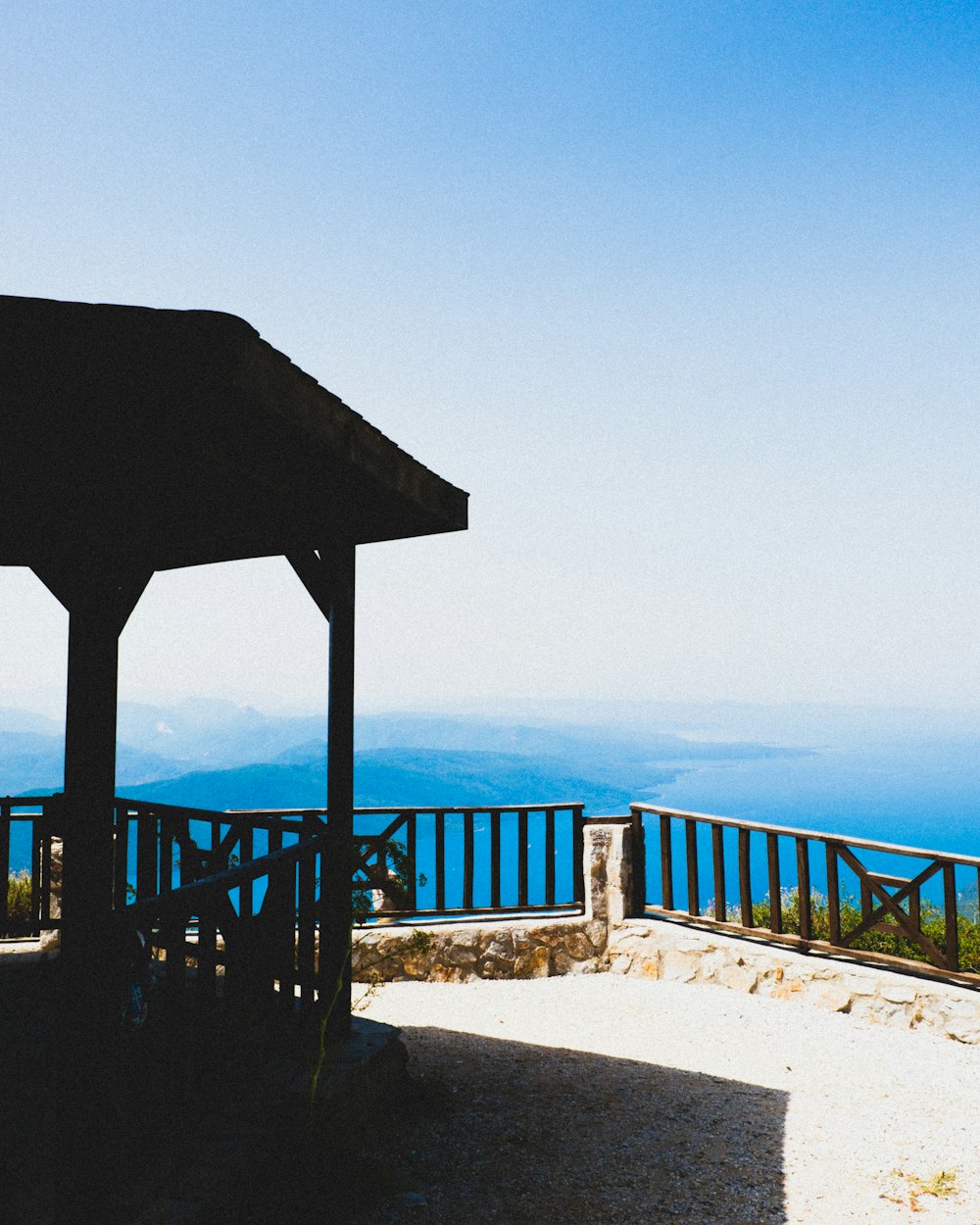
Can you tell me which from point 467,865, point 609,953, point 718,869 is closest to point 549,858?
point 467,865

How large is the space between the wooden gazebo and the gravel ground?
4.61 ft

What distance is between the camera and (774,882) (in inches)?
326

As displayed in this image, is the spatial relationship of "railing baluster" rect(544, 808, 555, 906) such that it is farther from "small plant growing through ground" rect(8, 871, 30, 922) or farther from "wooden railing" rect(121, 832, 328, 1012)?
"small plant growing through ground" rect(8, 871, 30, 922)

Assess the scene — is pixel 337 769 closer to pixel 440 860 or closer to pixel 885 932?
pixel 440 860

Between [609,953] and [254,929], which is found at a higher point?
[254,929]

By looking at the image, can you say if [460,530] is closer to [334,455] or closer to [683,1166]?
[334,455]

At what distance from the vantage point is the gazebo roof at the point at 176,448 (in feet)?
9.89

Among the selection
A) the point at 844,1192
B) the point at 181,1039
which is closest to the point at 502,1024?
the point at 844,1192

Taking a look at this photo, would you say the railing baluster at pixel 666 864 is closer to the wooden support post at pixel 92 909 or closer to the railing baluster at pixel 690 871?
the railing baluster at pixel 690 871

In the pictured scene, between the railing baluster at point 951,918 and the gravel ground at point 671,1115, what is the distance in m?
0.67

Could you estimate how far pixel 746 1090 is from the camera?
584cm

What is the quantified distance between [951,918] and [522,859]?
3876mm

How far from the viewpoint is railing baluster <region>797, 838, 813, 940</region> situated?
8.11m

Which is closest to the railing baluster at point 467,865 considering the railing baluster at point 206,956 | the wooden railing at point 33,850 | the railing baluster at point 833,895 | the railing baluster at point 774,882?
the railing baluster at point 774,882
